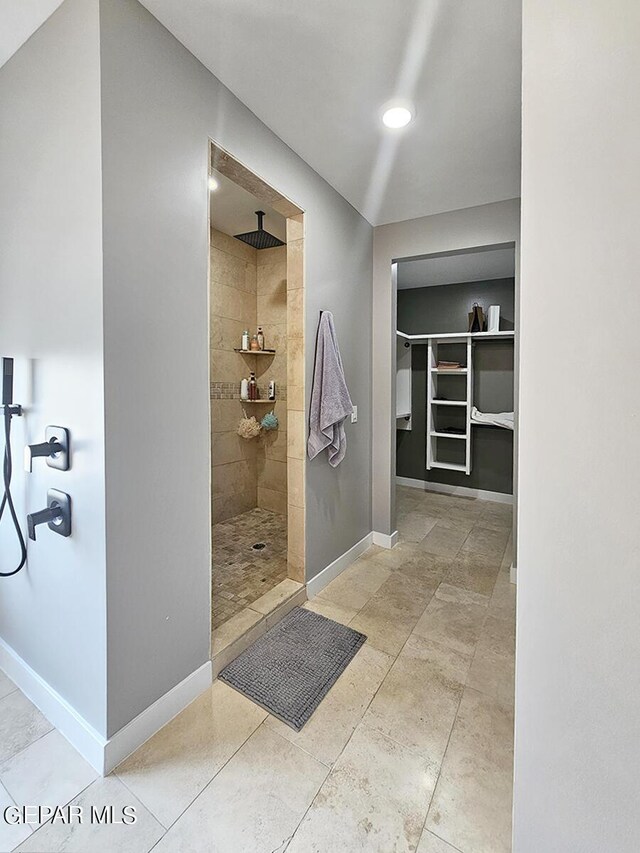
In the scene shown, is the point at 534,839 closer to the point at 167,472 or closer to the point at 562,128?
the point at 167,472

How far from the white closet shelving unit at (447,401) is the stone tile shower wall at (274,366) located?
1.47 m

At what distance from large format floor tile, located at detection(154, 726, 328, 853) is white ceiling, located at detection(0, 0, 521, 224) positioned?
2.56 meters

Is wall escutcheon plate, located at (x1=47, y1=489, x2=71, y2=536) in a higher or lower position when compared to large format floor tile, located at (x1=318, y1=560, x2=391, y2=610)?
A: higher

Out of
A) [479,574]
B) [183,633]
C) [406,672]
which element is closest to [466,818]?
[406,672]

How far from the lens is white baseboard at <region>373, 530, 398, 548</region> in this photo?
3.12 metres

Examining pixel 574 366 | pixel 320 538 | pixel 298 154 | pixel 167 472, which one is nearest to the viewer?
pixel 574 366

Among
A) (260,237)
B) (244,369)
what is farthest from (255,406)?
(260,237)

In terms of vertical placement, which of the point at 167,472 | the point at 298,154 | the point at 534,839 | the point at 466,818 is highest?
the point at 298,154

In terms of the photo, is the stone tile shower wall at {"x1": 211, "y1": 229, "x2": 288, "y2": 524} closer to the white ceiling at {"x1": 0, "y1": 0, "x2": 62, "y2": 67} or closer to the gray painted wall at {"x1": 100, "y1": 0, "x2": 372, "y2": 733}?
the gray painted wall at {"x1": 100, "y1": 0, "x2": 372, "y2": 733}

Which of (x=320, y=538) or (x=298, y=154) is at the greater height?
(x=298, y=154)

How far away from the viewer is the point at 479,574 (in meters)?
2.71

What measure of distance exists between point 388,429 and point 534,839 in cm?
239

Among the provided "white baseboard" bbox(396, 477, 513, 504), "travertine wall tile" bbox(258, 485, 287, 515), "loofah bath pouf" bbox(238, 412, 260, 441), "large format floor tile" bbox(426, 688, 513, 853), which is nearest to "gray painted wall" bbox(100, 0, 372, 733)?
"large format floor tile" bbox(426, 688, 513, 853)

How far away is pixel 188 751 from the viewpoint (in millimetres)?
1339
